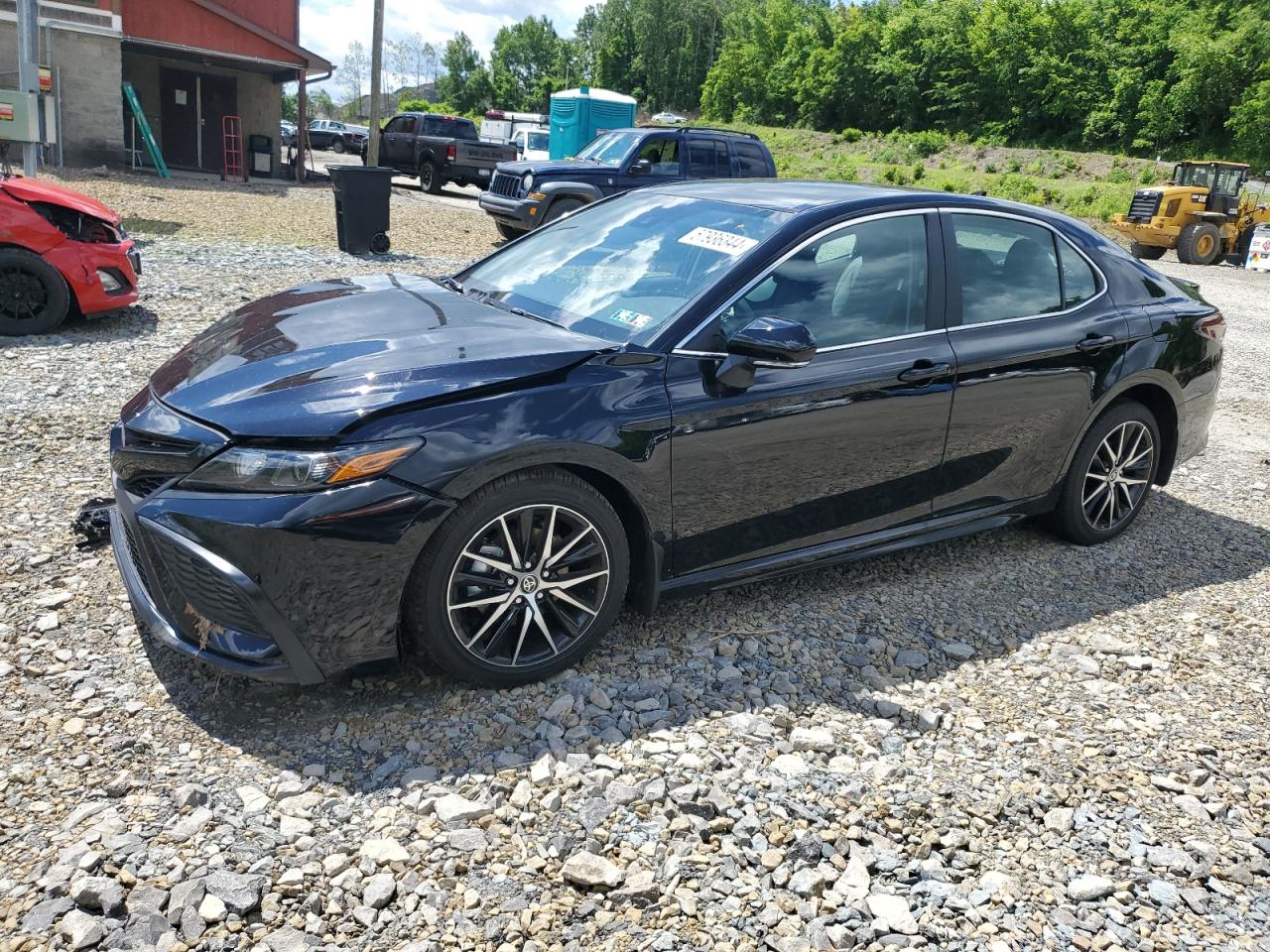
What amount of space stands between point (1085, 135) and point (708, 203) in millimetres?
60765

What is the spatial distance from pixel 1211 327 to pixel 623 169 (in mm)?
10656

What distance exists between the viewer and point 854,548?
159 inches

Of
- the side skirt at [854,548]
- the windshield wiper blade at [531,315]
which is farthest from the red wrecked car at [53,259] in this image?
the side skirt at [854,548]

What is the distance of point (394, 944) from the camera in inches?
93.6

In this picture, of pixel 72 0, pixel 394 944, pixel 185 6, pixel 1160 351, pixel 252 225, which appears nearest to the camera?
pixel 394 944

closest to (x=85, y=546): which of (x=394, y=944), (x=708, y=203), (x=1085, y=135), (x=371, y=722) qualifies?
(x=371, y=722)

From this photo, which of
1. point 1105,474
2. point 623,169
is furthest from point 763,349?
point 623,169

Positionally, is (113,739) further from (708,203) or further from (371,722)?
(708,203)

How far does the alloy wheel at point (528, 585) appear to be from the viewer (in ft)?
10.4

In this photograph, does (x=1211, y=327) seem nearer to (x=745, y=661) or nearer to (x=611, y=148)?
(x=745, y=661)

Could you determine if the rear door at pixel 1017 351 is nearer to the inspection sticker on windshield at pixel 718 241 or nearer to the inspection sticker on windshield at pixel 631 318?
the inspection sticker on windshield at pixel 718 241

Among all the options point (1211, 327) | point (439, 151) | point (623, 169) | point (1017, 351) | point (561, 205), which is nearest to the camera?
point (1017, 351)

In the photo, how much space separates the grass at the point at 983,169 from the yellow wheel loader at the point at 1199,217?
6781 mm

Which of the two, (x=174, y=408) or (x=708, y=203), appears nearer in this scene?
(x=174, y=408)
